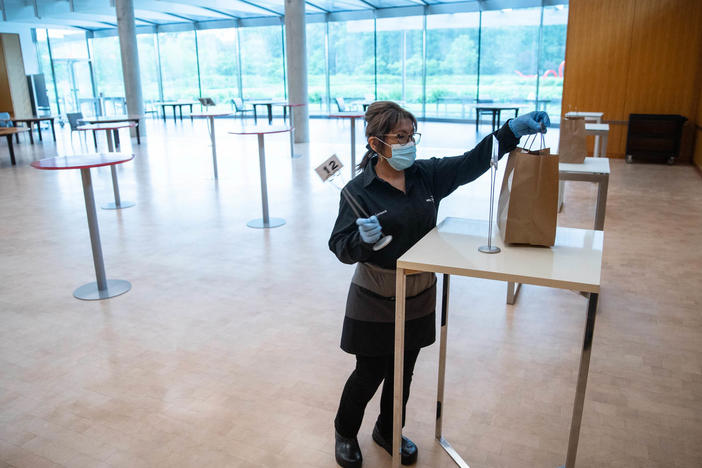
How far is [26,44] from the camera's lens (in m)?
16.5

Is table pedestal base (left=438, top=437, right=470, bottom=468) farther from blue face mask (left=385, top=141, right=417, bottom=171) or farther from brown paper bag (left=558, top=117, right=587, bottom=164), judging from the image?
brown paper bag (left=558, top=117, right=587, bottom=164)

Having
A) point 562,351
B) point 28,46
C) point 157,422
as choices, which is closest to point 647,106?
point 562,351

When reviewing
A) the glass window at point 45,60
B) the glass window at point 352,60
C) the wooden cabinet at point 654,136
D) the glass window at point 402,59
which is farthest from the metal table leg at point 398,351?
the glass window at point 45,60

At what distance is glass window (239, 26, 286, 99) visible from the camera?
18.9m

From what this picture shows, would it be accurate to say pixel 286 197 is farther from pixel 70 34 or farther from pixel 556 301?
pixel 70 34

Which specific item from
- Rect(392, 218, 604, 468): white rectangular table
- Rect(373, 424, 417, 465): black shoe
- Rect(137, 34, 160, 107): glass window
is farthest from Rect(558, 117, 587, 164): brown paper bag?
Rect(137, 34, 160, 107): glass window

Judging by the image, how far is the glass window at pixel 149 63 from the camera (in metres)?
20.7

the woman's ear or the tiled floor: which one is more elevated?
the woman's ear

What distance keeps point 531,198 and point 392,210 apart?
1.48 feet

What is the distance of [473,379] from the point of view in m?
2.62

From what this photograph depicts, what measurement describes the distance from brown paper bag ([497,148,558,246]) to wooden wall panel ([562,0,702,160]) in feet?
27.1

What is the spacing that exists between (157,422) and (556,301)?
97.9 inches

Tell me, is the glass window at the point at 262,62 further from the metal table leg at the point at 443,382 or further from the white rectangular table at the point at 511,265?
the white rectangular table at the point at 511,265

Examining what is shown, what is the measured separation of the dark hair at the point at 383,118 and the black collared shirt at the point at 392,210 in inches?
4.1
